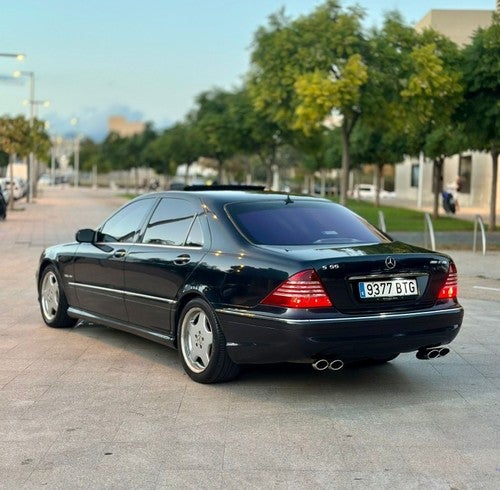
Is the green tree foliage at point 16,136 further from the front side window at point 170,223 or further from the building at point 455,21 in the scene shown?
the front side window at point 170,223

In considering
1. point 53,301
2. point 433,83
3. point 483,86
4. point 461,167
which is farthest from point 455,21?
point 53,301

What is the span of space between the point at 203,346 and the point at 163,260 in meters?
0.87

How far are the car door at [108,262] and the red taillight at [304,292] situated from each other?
2.15 m

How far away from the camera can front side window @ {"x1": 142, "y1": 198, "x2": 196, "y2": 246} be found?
7244 millimetres

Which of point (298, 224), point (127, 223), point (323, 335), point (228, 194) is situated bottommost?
point (323, 335)

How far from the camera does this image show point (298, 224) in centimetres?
699

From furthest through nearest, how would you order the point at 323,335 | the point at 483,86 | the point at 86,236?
the point at 483,86 < the point at 86,236 < the point at 323,335

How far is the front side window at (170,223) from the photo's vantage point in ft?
23.8

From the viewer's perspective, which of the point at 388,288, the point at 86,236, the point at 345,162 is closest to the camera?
the point at 388,288

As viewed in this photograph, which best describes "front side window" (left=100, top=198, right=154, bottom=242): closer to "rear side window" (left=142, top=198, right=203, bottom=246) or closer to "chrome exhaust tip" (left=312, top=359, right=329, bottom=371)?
"rear side window" (left=142, top=198, right=203, bottom=246)

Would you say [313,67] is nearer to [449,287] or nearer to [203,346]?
[449,287]

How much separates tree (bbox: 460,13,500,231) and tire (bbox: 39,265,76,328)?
48.9ft

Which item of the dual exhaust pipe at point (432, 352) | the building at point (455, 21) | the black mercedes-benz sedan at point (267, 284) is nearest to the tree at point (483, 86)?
the black mercedes-benz sedan at point (267, 284)

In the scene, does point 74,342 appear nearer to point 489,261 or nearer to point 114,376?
point 114,376
